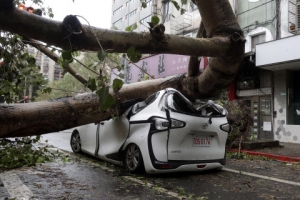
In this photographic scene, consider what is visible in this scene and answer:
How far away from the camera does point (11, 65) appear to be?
15.9 ft

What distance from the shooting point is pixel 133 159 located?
523 cm

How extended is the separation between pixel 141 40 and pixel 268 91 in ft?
39.1

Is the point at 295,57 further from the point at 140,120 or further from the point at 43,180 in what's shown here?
the point at 43,180

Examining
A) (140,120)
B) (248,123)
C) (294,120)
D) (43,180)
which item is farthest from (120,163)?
(294,120)

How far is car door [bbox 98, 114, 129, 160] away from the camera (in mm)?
5566

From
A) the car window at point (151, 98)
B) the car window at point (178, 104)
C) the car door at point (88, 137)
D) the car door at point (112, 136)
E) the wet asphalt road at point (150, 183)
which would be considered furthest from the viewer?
the car door at point (88, 137)

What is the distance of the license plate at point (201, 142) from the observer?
504 centimetres

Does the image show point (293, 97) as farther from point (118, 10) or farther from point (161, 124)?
point (118, 10)

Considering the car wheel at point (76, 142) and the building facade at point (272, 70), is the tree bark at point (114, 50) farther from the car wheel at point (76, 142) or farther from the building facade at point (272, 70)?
the building facade at point (272, 70)

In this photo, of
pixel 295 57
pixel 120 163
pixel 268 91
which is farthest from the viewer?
pixel 268 91

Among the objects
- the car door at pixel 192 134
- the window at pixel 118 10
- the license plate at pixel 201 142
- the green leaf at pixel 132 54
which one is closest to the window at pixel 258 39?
the car door at pixel 192 134

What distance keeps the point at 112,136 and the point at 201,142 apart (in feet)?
5.96

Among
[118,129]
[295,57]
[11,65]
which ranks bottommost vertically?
[118,129]

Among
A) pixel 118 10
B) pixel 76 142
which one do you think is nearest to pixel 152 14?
pixel 76 142
